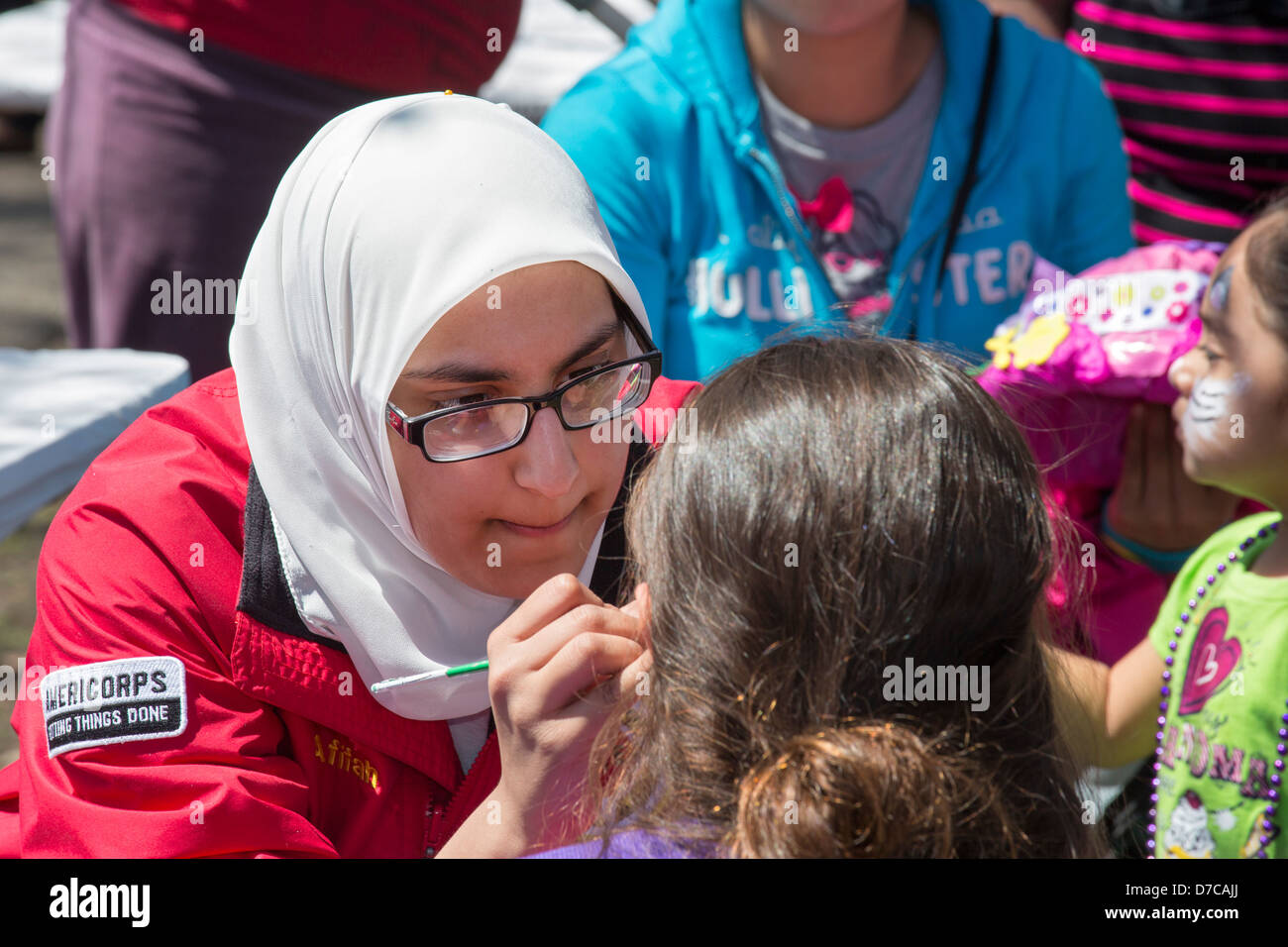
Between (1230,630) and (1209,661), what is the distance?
56 millimetres

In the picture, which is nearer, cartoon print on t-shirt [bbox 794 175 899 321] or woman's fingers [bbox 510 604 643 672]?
woman's fingers [bbox 510 604 643 672]

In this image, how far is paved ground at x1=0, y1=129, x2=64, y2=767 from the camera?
3699 mm

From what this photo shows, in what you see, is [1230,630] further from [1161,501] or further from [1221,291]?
[1221,291]

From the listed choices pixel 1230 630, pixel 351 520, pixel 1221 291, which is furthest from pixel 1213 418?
pixel 351 520

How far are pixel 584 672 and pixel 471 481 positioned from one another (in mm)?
332

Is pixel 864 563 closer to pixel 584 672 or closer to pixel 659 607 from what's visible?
pixel 659 607

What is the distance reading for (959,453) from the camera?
48.3 inches

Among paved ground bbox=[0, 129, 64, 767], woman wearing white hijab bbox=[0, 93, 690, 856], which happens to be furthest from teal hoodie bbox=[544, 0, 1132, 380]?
paved ground bbox=[0, 129, 64, 767]

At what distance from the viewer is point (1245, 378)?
1.88 metres

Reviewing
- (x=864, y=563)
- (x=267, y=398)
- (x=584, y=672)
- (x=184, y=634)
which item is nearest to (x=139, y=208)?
(x=267, y=398)

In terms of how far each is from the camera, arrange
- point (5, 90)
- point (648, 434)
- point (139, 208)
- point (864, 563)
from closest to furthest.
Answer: point (864, 563) < point (648, 434) < point (139, 208) < point (5, 90)

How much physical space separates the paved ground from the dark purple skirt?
2.16 ft

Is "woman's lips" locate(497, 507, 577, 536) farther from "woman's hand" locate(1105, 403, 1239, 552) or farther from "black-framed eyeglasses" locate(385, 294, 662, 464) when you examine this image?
"woman's hand" locate(1105, 403, 1239, 552)

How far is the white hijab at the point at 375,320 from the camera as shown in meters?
1.55
